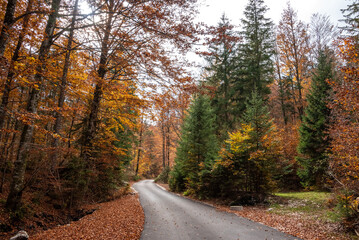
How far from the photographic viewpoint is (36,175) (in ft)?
24.3

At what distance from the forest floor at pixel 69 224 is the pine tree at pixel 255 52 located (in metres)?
16.7

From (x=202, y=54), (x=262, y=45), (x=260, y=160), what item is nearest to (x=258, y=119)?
(x=260, y=160)

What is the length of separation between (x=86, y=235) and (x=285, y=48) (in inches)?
933

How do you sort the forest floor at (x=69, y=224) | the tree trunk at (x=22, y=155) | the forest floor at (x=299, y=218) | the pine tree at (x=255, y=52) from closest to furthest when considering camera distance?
the forest floor at (x=69, y=224)
the forest floor at (x=299, y=218)
the tree trunk at (x=22, y=155)
the pine tree at (x=255, y=52)

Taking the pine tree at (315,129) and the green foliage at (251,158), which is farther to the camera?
the pine tree at (315,129)

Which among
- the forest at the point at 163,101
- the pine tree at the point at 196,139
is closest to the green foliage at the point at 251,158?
the forest at the point at 163,101

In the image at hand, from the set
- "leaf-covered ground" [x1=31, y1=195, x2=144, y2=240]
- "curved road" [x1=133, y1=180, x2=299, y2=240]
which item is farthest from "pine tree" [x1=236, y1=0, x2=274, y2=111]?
"leaf-covered ground" [x1=31, y1=195, x2=144, y2=240]

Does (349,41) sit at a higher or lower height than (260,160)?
higher

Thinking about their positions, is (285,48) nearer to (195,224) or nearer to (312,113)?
(312,113)

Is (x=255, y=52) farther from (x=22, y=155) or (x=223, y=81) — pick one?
(x=22, y=155)

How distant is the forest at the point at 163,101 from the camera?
6.24 meters

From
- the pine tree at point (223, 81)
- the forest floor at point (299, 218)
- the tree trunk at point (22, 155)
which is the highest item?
the pine tree at point (223, 81)

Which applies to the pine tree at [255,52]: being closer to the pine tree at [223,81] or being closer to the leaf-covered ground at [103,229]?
the pine tree at [223,81]

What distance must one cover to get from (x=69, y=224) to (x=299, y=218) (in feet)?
29.7
